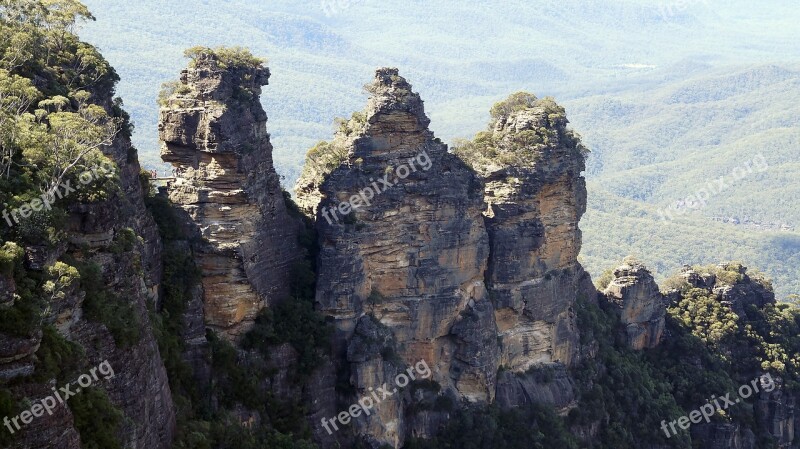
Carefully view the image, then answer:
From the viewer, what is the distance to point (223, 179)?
3741 cm

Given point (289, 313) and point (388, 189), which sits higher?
point (388, 189)

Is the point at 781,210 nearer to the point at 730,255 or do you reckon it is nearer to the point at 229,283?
the point at 730,255

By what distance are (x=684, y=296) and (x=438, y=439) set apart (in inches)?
964

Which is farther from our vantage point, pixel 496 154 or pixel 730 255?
pixel 730 255

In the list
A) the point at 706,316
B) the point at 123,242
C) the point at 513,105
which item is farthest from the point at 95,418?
the point at 706,316

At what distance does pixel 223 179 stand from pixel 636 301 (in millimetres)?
29006

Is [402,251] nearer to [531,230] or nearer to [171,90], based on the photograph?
[531,230]

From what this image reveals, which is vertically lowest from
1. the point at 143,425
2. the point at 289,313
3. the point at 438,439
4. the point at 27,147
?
the point at 438,439

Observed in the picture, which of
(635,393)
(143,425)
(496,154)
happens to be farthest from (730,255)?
(143,425)

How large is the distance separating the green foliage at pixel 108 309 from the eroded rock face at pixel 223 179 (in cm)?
954

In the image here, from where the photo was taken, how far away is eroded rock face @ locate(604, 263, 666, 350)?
57.4m

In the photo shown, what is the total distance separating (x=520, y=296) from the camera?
4841cm

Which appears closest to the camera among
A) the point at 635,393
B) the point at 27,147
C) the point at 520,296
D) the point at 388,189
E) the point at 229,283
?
the point at 27,147

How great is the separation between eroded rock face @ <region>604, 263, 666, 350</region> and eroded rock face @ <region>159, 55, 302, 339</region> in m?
25.4
